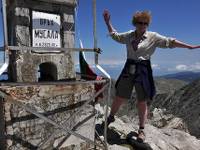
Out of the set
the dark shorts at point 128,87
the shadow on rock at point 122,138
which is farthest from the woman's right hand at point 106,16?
the shadow on rock at point 122,138

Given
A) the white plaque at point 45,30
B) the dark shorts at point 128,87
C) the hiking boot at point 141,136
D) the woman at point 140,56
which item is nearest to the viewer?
the white plaque at point 45,30

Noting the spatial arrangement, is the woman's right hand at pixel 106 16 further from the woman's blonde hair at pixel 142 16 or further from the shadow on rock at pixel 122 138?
the shadow on rock at pixel 122 138

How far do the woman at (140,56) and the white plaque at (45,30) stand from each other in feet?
4.46

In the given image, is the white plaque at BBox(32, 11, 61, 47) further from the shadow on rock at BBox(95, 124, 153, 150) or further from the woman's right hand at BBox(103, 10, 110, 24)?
the shadow on rock at BBox(95, 124, 153, 150)

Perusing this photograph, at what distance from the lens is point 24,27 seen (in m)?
8.03

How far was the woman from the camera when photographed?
9.05m

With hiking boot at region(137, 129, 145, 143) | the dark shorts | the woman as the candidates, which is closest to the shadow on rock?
hiking boot at region(137, 129, 145, 143)

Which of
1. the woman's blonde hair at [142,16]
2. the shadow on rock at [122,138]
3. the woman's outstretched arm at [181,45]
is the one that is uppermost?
the woman's blonde hair at [142,16]

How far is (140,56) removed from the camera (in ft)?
29.8

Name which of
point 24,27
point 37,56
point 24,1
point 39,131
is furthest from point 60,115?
point 24,1

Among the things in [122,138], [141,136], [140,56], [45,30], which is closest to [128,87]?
[140,56]

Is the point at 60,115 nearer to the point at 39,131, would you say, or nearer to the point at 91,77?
the point at 39,131

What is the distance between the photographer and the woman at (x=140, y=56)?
905 centimetres

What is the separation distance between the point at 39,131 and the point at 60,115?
641mm
